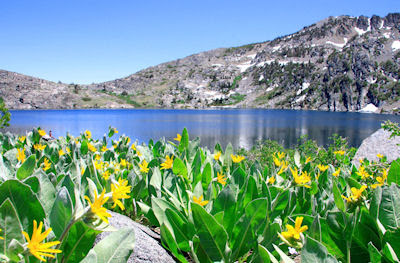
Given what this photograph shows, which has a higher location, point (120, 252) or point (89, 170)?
point (89, 170)

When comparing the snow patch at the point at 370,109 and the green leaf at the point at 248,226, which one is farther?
the snow patch at the point at 370,109

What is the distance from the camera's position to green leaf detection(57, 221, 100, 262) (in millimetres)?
1126

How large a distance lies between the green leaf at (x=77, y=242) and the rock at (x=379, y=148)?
5.98m

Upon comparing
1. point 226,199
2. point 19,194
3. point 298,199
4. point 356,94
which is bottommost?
point 298,199

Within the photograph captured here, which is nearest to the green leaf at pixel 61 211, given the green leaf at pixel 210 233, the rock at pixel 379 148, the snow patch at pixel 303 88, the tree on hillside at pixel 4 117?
the green leaf at pixel 210 233

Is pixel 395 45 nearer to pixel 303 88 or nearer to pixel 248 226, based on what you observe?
pixel 303 88

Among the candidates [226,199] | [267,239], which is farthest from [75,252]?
[267,239]

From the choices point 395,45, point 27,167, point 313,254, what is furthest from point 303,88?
point 313,254

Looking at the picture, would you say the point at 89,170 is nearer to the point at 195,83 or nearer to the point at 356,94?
the point at 356,94

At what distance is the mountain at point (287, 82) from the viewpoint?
113625 mm

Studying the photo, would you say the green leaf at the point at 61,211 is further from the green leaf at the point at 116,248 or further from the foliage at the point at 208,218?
the green leaf at the point at 116,248

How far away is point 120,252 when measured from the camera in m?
1.05

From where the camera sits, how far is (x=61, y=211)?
1.10 m

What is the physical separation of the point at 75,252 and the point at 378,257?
49.8 inches
